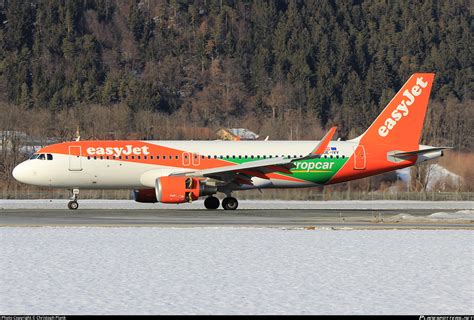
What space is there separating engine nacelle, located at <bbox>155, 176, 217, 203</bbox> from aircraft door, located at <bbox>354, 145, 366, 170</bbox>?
833 cm

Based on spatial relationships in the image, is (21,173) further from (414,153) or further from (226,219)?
(414,153)

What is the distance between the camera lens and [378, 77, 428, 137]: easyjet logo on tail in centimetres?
4594

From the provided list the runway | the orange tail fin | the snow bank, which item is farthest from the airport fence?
the snow bank

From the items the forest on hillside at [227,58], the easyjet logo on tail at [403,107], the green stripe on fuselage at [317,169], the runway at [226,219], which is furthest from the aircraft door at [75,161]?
the forest on hillside at [227,58]

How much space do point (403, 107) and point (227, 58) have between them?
14246cm

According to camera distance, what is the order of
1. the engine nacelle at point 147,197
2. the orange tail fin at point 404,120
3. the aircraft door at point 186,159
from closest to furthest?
the aircraft door at point 186,159
the engine nacelle at point 147,197
the orange tail fin at point 404,120

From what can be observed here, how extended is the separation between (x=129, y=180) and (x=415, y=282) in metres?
26.3

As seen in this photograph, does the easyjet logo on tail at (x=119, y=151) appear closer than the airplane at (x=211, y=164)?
No

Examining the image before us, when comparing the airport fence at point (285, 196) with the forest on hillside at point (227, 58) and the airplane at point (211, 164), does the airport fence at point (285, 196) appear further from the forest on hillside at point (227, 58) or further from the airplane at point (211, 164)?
the forest on hillside at point (227, 58)

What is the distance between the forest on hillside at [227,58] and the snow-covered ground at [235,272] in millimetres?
127916

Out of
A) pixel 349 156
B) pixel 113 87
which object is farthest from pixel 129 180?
pixel 113 87

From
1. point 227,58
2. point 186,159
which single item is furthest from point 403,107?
point 227,58

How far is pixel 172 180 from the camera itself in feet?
130

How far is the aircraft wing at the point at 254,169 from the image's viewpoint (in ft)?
134
